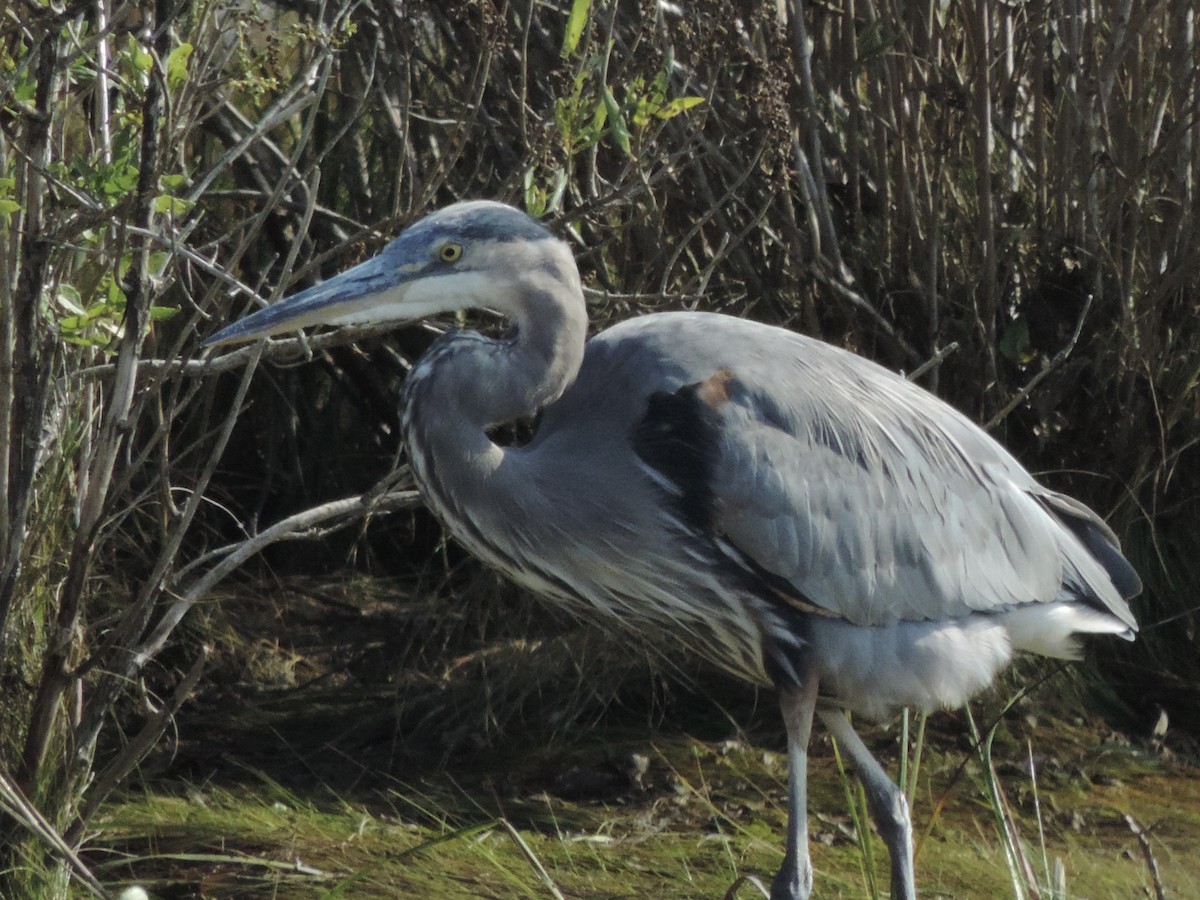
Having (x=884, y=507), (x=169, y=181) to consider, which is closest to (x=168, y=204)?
(x=169, y=181)

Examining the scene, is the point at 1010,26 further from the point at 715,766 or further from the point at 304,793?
the point at 304,793

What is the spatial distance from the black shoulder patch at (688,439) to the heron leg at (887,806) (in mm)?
636

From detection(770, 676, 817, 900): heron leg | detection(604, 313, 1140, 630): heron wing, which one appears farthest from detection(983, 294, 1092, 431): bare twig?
detection(770, 676, 817, 900): heron leg

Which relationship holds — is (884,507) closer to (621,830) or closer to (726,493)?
(726,493)

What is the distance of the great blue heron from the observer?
3.04 meters

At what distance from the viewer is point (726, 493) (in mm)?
3230

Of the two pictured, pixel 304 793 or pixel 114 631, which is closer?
pixel 114 631

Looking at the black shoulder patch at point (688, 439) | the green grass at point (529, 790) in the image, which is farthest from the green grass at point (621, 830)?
the black shoulder patch at point (688, 439)

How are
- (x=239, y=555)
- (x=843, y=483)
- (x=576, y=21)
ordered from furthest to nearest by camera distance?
(x=843, y=483), (x=239, y=555), (x=576, y=21)

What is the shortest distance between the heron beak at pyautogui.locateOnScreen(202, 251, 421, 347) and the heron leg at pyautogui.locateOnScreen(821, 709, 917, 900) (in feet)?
4.56

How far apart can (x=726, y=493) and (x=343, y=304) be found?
0.88 meters

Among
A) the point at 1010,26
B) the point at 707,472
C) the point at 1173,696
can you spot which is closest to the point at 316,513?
the point at 707,472

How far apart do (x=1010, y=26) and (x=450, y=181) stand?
1705mm

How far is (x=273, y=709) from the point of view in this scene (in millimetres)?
4941
